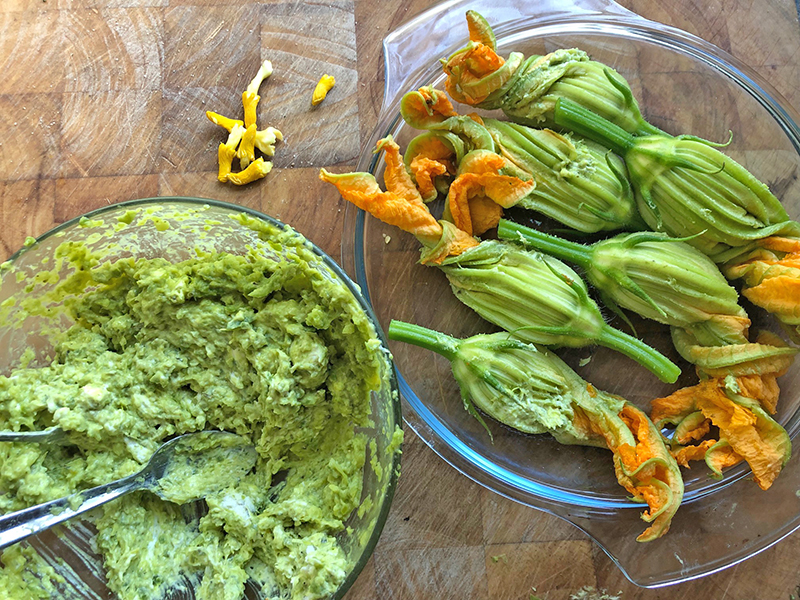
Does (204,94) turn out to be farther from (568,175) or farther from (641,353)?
(641,353)

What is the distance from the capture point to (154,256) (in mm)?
1107

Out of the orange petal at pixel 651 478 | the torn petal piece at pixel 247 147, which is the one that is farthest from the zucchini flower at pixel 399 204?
the orange petal at pixel 651 478

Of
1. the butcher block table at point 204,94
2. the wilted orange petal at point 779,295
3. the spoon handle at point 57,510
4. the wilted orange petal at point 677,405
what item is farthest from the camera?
the butcher block table at point 204,94

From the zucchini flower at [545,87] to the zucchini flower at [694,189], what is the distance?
0.03m

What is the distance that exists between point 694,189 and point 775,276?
212mm

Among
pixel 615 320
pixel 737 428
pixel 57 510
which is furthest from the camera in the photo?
pixel 615 320

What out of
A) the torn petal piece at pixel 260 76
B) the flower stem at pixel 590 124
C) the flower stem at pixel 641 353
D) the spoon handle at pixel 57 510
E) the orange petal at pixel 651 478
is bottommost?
the spoon handle at pixel 57 510

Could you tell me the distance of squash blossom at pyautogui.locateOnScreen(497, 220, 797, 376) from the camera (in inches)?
42.4

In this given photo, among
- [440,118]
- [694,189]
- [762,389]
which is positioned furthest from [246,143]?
[762,389]

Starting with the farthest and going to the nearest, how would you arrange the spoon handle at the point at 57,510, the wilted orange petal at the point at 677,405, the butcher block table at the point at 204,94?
the butcher block table at the point at 204,94
the wilted orange petal at the point at 677,405
the spoon handle at the point at 57,510

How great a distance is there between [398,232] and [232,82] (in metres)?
0.49

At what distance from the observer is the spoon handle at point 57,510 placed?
0.92m

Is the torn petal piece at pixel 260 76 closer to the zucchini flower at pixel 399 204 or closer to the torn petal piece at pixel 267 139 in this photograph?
the torn petal piece at pixel 267 139

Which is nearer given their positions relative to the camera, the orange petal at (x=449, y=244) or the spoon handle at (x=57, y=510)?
the spoon handle at (x=57, y=510)
